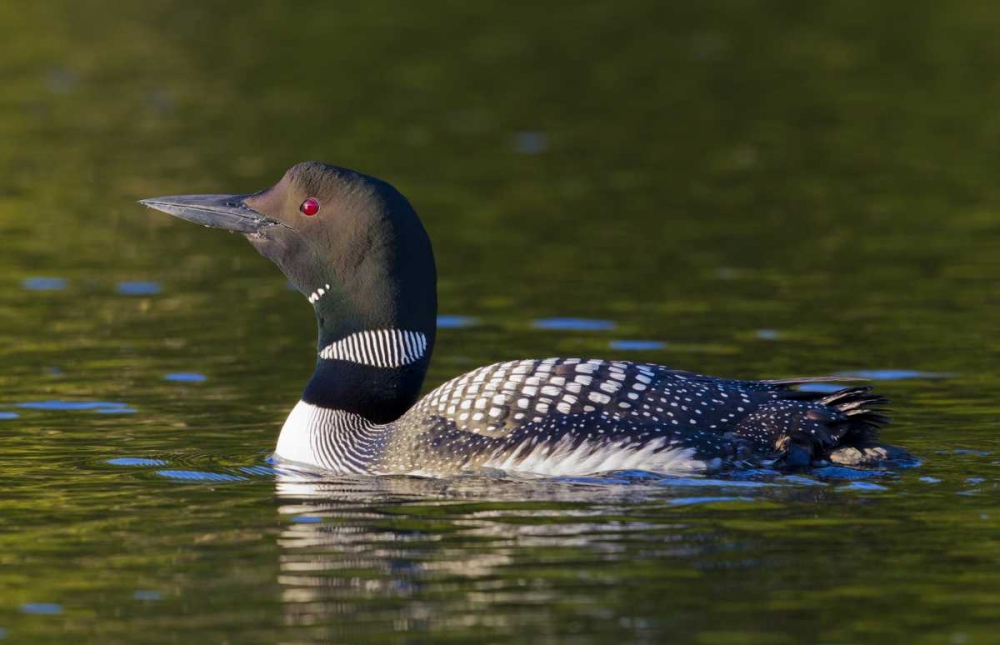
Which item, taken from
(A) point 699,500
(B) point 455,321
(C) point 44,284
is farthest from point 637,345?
(C) point 44,284

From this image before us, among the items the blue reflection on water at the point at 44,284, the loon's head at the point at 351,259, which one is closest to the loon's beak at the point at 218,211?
the loon's head at the point at 351,259

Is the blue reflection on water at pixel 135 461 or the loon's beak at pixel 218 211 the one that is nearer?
the blue reflection on water at pixel 135 461

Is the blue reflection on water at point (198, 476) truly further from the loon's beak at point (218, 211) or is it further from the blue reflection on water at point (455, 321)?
the blue reflection on water at point (455, 321)

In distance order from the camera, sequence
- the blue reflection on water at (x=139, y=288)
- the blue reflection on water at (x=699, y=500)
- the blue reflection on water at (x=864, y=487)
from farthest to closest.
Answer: the blue reflection on water at (x=139, y=288) → the blue reflection on water at (x=864, y=487) → the blue reflection on water at (x=699, y=500)

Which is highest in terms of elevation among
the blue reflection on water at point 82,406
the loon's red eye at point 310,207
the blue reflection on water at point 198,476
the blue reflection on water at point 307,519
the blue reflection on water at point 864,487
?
the loon's red eye at point 310,207

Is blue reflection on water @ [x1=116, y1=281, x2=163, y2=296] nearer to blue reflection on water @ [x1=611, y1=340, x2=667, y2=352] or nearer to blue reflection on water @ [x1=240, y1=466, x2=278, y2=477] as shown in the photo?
blue reflection on water @ [x1=611, y1=340, x2=667, y2=352]

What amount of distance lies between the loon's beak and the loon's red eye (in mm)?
174

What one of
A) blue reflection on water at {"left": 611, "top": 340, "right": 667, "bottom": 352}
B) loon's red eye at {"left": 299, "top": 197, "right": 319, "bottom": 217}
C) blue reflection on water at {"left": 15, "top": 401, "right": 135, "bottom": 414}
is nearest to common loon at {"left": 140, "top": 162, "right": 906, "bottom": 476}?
loon's red eye at {"left": 299, "top": 197, "right": 319, "bottom": 217}

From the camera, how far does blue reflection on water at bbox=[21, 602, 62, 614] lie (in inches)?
222

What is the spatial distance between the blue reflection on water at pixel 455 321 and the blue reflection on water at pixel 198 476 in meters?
3.19

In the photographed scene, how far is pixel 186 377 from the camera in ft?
31.4

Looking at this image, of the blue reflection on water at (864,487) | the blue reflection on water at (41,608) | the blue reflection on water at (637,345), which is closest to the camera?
the blue reflection on water at (41,608)

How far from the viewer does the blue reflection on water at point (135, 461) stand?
25.2ft

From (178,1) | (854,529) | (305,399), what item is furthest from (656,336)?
(178,1)
